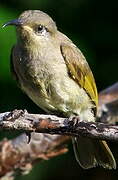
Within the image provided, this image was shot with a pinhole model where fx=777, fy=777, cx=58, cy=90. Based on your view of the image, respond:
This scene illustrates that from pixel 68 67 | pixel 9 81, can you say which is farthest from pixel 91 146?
Answer: pixel 9 81

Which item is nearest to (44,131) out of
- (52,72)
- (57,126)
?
(57,126)

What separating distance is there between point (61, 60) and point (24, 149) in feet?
2.82

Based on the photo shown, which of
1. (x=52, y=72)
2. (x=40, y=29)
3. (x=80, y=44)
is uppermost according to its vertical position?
(x=80, y=44)

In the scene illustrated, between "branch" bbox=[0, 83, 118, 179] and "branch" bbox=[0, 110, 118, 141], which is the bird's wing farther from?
"branch" bbox=[0, 110, 118, 141]

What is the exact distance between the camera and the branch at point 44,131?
5.36 metres

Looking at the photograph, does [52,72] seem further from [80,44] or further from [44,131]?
[80,44]

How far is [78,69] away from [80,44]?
1.19 metres

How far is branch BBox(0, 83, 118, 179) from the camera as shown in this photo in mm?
5363

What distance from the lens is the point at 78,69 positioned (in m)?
6.52

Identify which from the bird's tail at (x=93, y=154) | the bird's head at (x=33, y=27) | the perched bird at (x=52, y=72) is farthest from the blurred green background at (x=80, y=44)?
the bird's head at (x=33, y=27)

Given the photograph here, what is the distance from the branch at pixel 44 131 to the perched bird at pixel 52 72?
26 cm

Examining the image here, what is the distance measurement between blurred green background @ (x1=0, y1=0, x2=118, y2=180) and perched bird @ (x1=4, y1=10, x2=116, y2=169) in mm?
1077

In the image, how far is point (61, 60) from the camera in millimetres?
6352

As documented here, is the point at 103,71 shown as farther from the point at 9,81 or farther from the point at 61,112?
the point at 61,112
